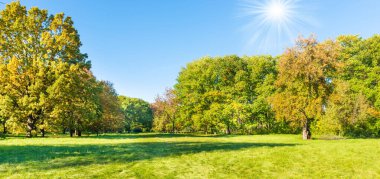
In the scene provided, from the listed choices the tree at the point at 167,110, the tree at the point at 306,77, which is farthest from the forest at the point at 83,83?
the tree at the point at 167,110

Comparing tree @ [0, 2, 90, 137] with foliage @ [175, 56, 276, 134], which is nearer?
tree @ [0, 2, 90, 137]

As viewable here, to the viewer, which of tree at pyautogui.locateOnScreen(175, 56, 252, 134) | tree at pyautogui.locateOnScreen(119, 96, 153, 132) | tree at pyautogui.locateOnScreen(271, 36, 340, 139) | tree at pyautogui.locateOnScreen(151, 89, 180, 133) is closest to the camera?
tree at pyautogui.locateOnScreen(271, 36, 340, 139)

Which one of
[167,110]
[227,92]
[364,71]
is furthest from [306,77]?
[167,110]

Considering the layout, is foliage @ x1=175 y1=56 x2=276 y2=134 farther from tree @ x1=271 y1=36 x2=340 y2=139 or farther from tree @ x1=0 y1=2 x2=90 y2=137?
tree @ x1=0 y1=2 x2=90 y2=137

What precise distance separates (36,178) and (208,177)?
5664mm

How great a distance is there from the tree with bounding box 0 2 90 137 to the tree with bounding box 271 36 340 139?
28.7 meters

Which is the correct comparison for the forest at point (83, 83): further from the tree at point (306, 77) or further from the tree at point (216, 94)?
the tree at point (216, 94)

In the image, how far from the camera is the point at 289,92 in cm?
3606

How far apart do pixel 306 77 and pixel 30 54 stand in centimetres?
3517

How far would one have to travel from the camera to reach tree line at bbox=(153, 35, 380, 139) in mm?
34438

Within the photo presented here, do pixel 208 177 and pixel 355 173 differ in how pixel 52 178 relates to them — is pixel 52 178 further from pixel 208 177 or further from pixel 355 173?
pixel 355 173

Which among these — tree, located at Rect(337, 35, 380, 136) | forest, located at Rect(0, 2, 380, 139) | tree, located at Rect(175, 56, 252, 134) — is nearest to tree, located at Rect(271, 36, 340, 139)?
forest, located at Rect(0, 2, 380, 139)

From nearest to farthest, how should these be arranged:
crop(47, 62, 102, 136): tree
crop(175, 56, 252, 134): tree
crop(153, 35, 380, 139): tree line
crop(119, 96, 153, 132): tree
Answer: crop(153, 35, 380, 139): tree line < crop(47, 62, 102, 136): tree < crop(175, 56, 252, 134): tree < crop(119, 96, 153, 132): tree

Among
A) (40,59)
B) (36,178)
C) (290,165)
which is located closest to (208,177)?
(290,165)
